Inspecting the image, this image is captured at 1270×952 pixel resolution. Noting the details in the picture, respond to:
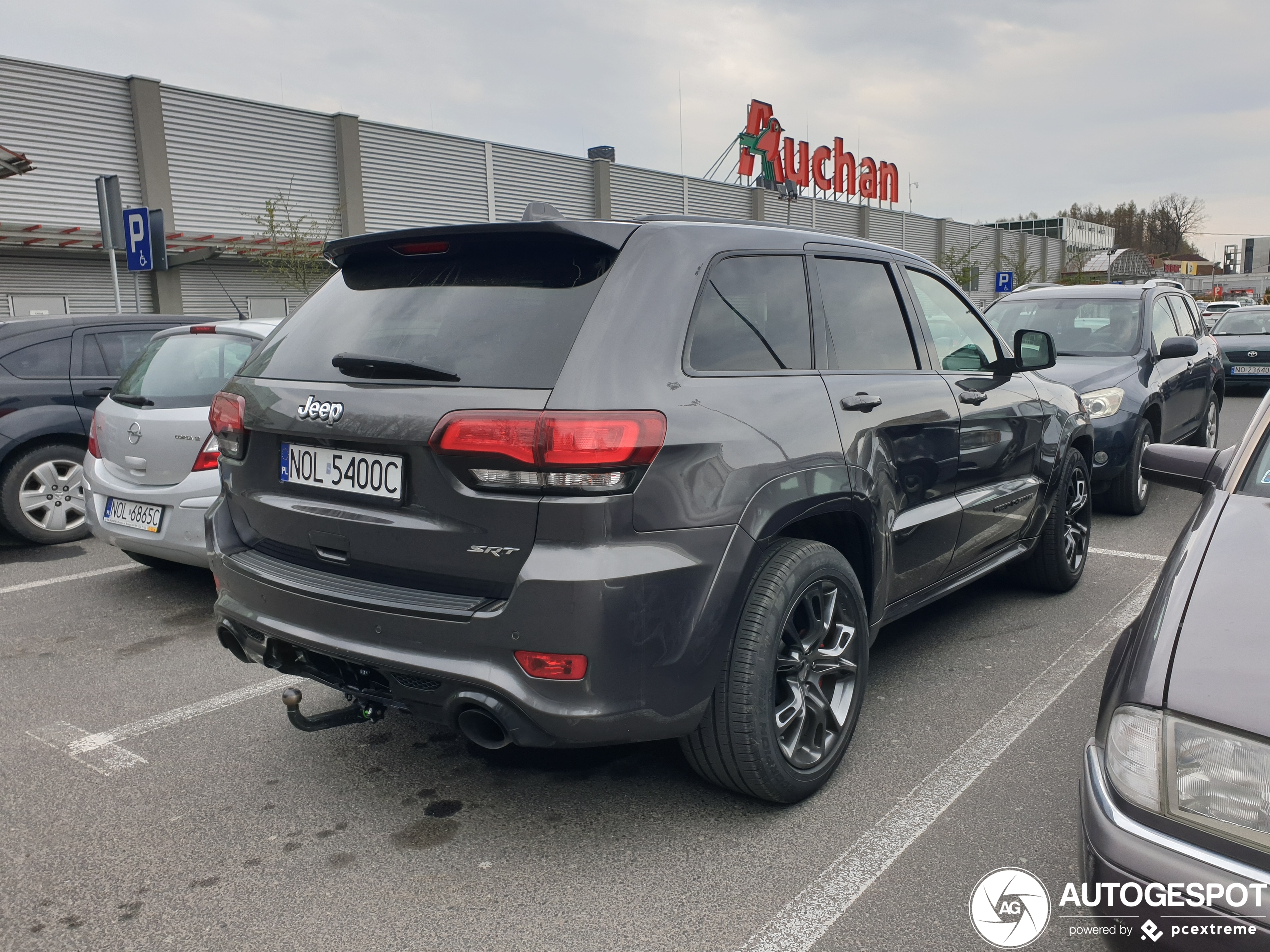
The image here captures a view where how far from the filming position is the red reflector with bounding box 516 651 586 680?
7.77 feet

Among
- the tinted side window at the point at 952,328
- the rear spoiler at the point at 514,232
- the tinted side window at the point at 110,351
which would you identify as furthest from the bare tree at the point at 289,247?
the rear spoiler at the point at 514,232

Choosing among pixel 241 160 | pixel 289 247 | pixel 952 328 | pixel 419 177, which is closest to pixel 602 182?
pixel 419 177

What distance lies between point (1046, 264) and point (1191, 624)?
235ft

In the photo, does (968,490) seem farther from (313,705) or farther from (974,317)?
(313,705)

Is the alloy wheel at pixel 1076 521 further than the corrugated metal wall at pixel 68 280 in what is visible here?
No

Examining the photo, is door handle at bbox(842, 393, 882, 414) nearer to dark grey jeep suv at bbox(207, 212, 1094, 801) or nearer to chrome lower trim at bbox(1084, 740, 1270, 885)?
dark grey jeep suv at bbox(207, 212, 1094, 801)

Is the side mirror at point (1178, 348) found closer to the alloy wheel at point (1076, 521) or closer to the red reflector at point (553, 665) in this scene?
the alloy wheel at point (1076, 521)

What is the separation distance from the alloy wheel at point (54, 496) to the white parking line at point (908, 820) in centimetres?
600

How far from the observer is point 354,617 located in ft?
8.57

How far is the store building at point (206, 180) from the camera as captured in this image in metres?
18.0

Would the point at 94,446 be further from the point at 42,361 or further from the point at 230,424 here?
the point at 230,424

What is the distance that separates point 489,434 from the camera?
2391 millimetres

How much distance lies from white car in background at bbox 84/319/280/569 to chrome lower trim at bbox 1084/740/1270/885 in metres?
4.20

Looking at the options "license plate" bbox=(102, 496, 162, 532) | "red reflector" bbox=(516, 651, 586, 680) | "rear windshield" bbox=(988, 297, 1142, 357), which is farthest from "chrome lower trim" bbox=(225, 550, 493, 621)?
"rear windshield" bbox=(988, 297, 1142, 357)
